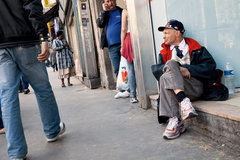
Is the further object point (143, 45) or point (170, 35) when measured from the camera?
point (143, 45)

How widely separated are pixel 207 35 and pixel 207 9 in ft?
1.00

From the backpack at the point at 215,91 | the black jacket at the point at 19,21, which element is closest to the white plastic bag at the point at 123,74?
the backpack at the point at 215,91

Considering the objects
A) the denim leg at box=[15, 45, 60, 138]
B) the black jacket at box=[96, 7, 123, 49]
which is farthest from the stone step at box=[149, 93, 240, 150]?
the black jacket at box=[96, 7, 123, 49]

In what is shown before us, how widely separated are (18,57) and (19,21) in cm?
36

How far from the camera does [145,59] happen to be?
3871 millimetres

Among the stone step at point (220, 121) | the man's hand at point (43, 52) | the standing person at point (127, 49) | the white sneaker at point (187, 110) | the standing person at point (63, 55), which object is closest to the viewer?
the stone step at point (220, 121)

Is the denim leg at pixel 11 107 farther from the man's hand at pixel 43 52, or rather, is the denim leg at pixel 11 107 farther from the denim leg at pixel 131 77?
the denim leg at pixel 131 77

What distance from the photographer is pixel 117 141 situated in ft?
9.07

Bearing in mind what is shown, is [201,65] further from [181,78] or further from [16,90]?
[16,90]

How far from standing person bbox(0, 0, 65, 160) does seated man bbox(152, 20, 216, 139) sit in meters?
1.30

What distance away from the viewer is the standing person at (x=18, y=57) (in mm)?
2471

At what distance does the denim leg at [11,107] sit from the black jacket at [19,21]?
133 mm

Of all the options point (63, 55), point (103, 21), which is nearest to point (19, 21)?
point (103, 21)

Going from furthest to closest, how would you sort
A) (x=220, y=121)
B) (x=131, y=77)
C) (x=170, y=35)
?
(x=131, y=77) → (x=170, y=35) → (x=220, y=121)
